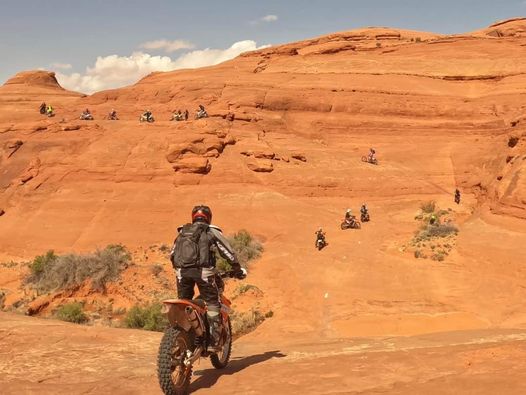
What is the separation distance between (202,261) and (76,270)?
15527 millimetres

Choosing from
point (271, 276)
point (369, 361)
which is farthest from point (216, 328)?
point (271, 276)

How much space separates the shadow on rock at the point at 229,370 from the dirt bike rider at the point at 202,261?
0.46m

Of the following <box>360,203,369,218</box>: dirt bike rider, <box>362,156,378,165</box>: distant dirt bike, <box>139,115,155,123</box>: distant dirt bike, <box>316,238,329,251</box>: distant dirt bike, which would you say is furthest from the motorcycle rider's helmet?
<box>139,115,155,123</box>: distant dirt bike

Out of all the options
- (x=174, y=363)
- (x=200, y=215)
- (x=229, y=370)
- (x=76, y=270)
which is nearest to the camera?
(x=174, y=363)

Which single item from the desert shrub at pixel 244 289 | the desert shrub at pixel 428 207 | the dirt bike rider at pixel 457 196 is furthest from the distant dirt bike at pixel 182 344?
the dirt bike rider at pixel 457 196

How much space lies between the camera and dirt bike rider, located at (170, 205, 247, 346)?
5875 millimetres

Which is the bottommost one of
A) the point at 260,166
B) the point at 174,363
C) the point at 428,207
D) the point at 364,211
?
the point at 428,207

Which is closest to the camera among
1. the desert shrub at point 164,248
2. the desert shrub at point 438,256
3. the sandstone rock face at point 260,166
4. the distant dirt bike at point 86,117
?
the desert shrub at point 438,256

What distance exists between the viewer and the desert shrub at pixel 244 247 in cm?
2051

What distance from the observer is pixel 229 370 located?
6.44 metres

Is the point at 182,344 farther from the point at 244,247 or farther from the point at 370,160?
the point at 370,160

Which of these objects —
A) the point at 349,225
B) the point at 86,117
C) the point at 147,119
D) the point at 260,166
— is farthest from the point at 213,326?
the point at 86,117

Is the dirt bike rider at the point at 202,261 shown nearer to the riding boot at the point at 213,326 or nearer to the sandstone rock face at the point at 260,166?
Result: the riding boot at the point at 213,326

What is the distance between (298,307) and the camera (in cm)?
1585
